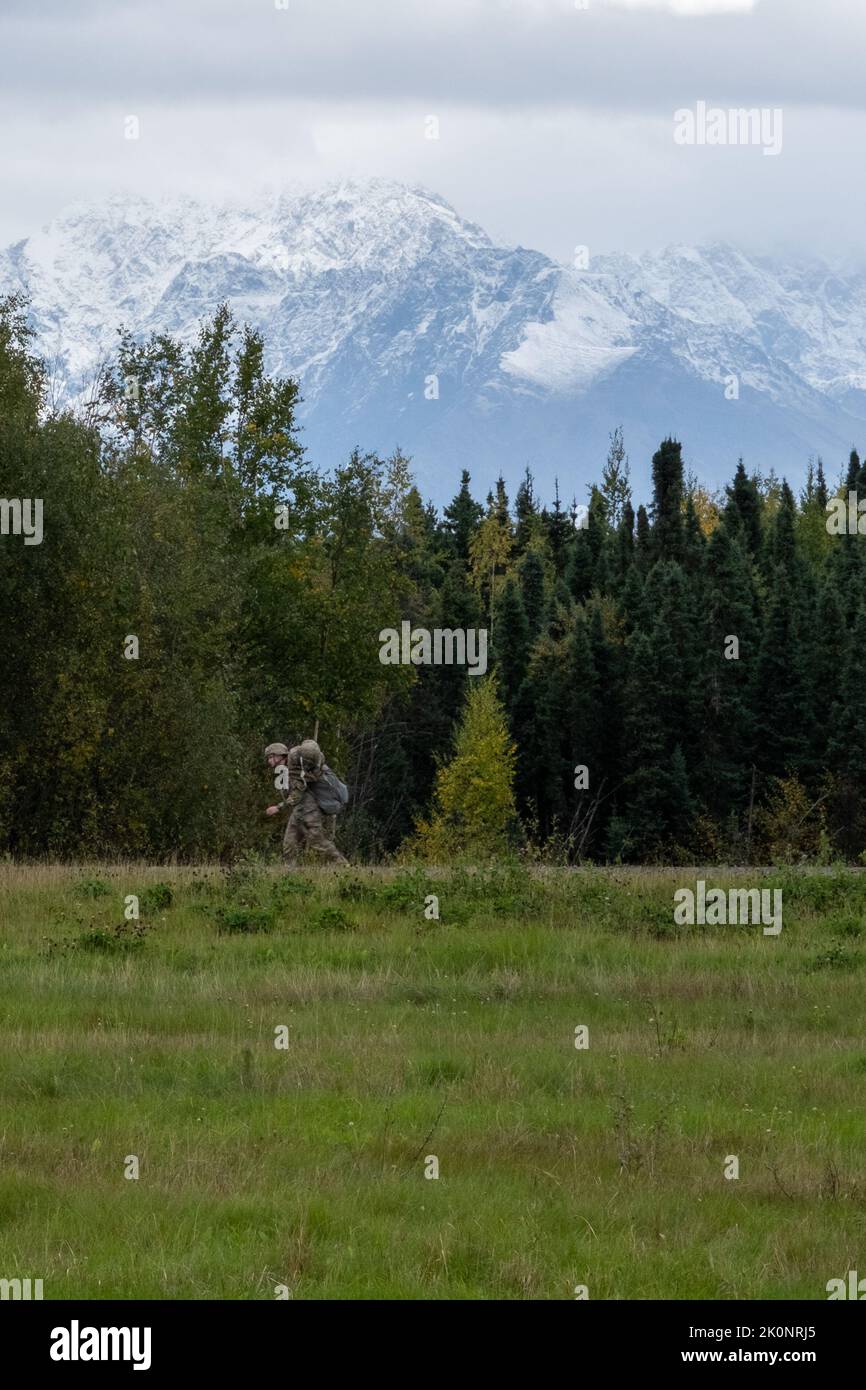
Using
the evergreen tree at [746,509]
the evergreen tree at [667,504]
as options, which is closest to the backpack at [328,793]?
the evergreen tree at [667,504]

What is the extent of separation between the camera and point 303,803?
866 inches

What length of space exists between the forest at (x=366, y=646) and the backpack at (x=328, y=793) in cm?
189

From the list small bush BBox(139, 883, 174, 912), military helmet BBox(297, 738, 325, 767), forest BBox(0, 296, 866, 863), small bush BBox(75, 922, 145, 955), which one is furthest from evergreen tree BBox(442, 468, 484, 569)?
small bush BBox(75, 922, 145, 955)

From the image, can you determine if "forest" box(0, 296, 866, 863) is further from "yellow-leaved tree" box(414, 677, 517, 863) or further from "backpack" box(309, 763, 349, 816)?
"backpack" box(309, 763, 349, 816)

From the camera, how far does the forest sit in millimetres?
31922

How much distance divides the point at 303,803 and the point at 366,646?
3649 cm

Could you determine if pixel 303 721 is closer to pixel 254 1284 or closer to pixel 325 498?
pixel 325 498

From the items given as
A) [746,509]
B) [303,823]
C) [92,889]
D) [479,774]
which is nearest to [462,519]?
[746,509]

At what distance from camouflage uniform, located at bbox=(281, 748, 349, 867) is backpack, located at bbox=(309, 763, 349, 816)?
99mm

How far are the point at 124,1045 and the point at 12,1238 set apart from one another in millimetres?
3865

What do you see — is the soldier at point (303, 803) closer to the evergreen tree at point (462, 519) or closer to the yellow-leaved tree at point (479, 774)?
the yellow-leaved tree at point (479, 774)

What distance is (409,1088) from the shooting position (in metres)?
11.2
